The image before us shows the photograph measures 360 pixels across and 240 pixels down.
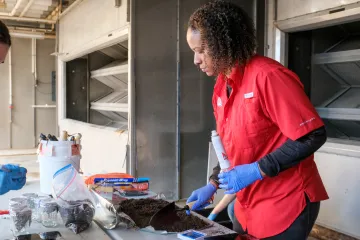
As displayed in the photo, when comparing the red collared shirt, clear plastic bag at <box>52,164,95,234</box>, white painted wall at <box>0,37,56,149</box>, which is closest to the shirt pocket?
the red collared shirt

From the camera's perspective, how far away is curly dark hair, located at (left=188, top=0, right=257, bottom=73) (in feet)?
4.30

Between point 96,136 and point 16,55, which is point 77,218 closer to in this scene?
point 96,136

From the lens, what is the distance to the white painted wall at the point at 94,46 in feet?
12.4

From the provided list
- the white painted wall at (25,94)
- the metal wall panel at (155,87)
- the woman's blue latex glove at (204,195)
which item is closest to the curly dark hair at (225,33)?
the woman's blue latex glove at (204,195)

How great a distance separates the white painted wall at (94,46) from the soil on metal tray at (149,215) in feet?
7.25

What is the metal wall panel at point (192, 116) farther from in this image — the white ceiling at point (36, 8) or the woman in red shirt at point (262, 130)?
the white ceiling at point (36, 8)

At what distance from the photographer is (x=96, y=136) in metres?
4.54

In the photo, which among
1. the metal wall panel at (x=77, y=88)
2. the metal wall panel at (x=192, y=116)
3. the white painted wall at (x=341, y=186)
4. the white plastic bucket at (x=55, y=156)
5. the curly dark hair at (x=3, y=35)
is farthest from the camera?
the metal wall panel at (x=77, y=88)

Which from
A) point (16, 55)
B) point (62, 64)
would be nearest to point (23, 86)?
point (16, 55)

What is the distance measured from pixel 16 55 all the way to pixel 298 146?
7.31 m

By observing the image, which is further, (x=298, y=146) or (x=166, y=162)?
(x=166, y=162)

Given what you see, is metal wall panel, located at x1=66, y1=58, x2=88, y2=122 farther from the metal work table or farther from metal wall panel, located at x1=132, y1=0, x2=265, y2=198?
the metal work table

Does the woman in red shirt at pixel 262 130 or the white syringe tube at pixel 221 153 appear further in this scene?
the white syringe tube at pixel 221 153

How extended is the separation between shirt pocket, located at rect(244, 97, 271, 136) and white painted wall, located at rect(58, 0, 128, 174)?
2.44 m
